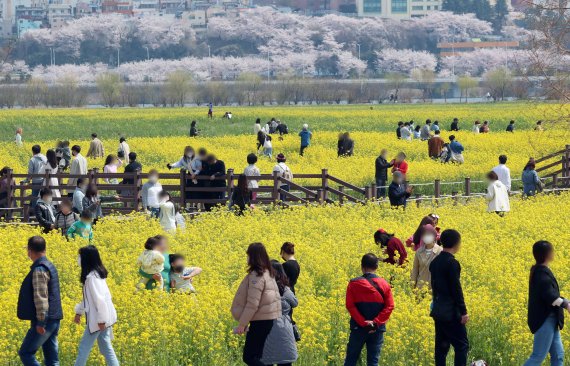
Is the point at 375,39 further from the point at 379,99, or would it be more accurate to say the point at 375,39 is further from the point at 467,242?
the point at 467,242

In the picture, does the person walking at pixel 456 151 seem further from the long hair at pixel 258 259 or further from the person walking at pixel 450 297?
the long hair at pixel 258 259

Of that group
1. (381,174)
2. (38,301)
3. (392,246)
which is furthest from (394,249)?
(381,174)

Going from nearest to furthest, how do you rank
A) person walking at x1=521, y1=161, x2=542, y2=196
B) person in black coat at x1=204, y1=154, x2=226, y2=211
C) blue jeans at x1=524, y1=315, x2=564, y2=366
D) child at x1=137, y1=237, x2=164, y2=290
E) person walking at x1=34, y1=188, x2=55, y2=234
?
blue jeans at x1=524, y1=315, x2=564, y2=366, child at x1=137, y1=237, x2=164, y2=290, person walking at x1=34, y1=188, x2=55, y2=234, person in black coat at x1=204, y1=154, x2=226, y2=211, person walking at x1=521, y1=161, x2=542, y2=196

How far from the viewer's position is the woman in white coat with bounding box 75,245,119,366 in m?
11.5

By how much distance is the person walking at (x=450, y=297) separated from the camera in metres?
11.4

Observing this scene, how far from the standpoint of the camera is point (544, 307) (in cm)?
1122

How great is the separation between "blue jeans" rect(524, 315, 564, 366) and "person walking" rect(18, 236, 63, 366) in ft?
15.7

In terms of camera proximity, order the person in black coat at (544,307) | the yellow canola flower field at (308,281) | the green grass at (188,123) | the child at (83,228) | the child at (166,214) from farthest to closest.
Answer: the green grass at (188,123) → the child at (166,214) → the child at (83,228) → the yellow canola flower field at (308,281) → the person in black coat at (544,307)

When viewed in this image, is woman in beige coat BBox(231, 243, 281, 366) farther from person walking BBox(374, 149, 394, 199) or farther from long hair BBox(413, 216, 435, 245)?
person walking BBox(374, 149, 394, 199)

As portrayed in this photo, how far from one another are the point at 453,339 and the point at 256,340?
2089mm

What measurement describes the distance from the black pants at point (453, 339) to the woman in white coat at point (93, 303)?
3343 mm

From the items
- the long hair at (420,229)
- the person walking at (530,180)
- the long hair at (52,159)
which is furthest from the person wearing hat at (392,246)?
the long hair at (52,159)

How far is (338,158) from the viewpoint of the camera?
3950 cm

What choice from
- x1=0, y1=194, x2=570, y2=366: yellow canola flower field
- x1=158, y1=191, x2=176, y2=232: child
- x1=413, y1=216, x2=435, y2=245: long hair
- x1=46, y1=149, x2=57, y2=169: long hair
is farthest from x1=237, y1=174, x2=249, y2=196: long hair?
x1=413, y1=216, x2=435, y2=245: long hair
